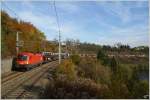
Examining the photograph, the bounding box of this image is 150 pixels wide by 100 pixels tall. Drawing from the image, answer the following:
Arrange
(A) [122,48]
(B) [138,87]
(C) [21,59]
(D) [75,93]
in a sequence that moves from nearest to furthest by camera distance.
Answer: (D) [75,93]
(B) [138,87]
(C) [21,59]
(A) [122,48]

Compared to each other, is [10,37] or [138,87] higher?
[10,37]

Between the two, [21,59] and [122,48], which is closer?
[21,59]

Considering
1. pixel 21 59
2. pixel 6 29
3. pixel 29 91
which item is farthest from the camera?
pixel 6 29

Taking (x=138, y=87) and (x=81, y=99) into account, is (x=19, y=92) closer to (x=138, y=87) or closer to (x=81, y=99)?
(x=81, y=99)

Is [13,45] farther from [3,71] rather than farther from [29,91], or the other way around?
[29,91]

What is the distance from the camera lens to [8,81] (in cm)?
2566

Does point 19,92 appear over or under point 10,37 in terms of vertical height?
under

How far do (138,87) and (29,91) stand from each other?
13243 millimetres

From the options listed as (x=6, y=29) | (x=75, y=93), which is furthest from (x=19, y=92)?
(x=6, y=29)

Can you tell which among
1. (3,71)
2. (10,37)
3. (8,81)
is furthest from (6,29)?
(8,81)

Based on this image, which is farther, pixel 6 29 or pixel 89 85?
pixel 6 29

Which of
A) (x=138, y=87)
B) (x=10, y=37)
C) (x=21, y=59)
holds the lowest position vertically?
(x=138, y=87)

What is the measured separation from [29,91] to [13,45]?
31.7 m

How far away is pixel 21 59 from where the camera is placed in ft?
119
